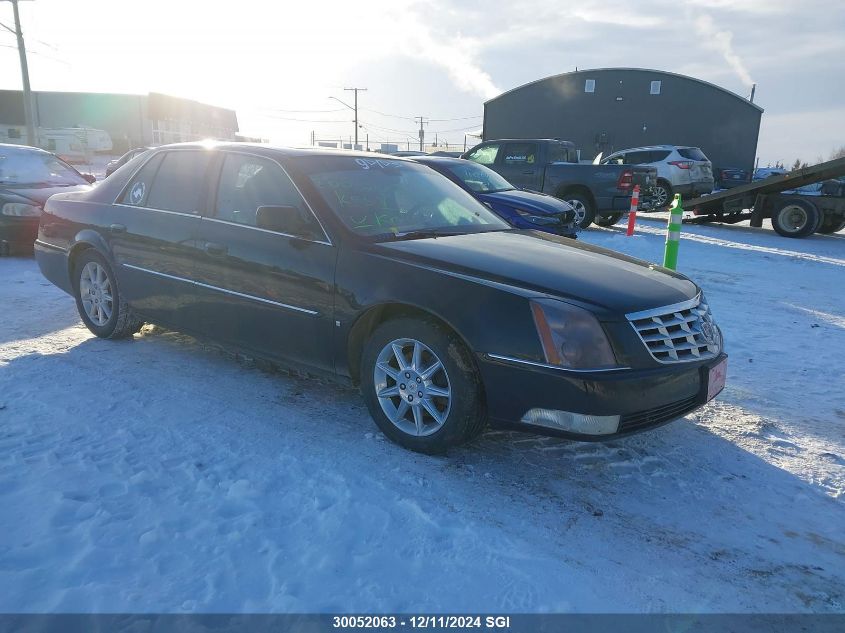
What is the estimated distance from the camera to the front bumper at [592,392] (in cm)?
274

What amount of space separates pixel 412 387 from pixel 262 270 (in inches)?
48.9

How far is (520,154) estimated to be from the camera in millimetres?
13391

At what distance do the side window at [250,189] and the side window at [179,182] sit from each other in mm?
245

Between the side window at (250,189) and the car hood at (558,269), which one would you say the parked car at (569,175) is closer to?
the car hood at (558,269)

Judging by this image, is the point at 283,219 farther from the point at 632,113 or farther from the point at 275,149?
the point at 632,113

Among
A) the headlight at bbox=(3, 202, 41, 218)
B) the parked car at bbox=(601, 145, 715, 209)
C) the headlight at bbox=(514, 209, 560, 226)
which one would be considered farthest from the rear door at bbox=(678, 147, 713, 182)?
the headlight at bbox=(3, 202, 41, 218)

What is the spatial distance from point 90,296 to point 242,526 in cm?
331

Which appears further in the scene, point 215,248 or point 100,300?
point 100,300

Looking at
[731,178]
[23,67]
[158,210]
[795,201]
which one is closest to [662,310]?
[158,210]

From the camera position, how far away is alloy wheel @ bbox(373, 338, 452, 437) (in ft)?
10.3

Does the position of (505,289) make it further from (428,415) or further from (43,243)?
(43,243)

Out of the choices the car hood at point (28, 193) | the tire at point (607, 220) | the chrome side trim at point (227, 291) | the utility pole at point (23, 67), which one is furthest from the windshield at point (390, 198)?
the utility pole at point (23, 67)
